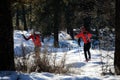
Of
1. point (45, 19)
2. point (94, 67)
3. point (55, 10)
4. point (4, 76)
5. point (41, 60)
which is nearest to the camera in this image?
point (4, 76)

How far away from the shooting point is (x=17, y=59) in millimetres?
9859

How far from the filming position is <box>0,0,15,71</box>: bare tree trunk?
798 cm

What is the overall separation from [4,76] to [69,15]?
28.1 metres

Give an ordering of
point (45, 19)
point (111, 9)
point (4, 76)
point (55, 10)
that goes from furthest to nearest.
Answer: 1. point (45, 19)
2. point (55, 10)
3. point (111, 9)
4. point (4, 76)

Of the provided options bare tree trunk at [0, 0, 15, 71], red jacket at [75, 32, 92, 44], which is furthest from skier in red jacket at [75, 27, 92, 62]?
bare tree trunk at [0, 0, 15, 71]

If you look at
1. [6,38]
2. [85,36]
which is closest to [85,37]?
[85,36]

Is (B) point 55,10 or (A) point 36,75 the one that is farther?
(B) point 55,10

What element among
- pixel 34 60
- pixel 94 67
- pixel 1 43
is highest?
pixel 1 43

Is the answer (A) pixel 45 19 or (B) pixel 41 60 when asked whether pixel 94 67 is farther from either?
(A) pixel 45 19

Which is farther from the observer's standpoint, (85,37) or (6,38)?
(85,37)

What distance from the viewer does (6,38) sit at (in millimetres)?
8016

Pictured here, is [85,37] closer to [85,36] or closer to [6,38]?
[85,36]

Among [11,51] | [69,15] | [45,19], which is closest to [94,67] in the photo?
[11,51]

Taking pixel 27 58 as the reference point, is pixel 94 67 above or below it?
below
